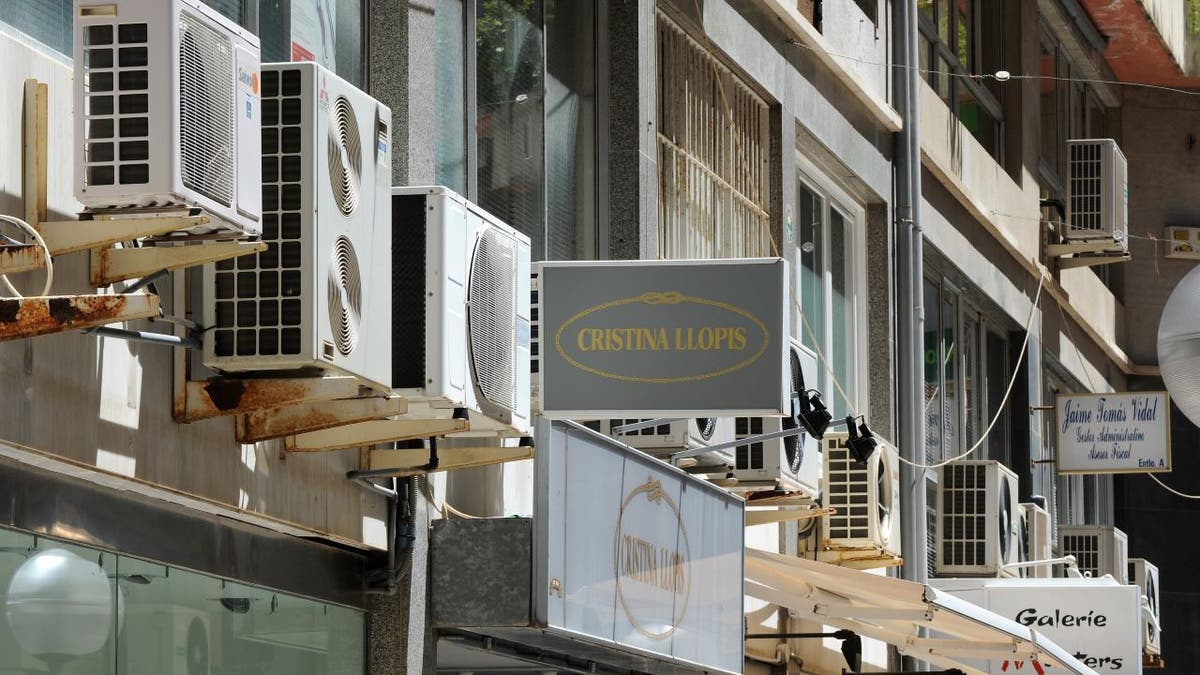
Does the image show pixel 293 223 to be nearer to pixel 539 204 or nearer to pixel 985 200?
pixel 539 204

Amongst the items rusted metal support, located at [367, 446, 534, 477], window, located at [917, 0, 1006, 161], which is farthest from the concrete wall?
window, located at [917, 0, 1006, 161]

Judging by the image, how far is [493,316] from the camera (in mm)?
8742

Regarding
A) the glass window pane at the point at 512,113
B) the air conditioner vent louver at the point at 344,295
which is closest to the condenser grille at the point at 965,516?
the glass window pane at the point at 512,113

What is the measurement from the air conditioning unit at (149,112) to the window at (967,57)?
48.9ft

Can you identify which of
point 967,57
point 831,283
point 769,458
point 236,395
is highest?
point 967,57

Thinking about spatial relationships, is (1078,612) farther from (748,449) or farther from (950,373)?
(748,449)

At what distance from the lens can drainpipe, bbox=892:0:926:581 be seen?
17.5 metres

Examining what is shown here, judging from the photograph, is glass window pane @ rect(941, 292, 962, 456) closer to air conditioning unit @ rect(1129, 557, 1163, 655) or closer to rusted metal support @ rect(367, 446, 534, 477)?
air conditioning unit @ rect(1129, 557, 1163, 655)

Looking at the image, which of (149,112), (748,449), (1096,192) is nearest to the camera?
(149,112)

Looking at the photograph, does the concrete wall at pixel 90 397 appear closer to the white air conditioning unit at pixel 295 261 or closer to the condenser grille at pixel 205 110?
the white air conditioning unit at pixel 295 261

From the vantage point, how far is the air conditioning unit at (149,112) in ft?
20.1

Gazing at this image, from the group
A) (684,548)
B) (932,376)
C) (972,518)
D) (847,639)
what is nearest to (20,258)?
(684,548)

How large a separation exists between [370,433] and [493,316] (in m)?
0.69

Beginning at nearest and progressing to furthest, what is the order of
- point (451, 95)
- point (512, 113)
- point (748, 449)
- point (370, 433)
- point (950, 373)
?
point (370, 433), point (451, 95), point (512, 113), point (748, 449), point (950, 373)
